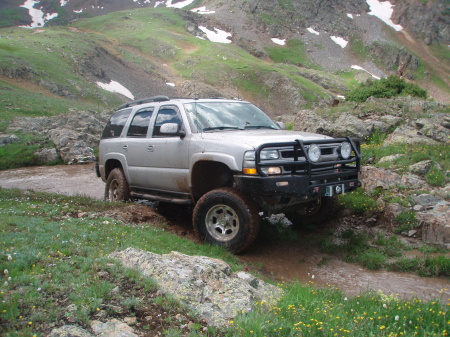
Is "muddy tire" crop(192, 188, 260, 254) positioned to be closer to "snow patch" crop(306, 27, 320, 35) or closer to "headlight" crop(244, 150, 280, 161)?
"headlight" crop(244, 150, 280, 161)

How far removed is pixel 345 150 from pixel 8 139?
59.4 feet

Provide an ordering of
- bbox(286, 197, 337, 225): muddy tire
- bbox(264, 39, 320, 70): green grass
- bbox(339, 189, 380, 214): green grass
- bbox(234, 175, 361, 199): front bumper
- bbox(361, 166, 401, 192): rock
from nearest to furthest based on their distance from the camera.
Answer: bbox(234, 175, 361, 199): front bumper, bbox(286, 197, 337, 225): muddy tire, bbox(339, 189, 380, 214): green grass, bbox(361, 166, 401, 192): rock, bbox(264, 39, 320, 70): green grass

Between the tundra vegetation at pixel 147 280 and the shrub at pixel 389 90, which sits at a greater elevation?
the shrub at pixel 389 90

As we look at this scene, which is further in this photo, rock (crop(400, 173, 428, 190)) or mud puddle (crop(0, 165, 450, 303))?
rock (crop(400, 173, 428, 190))

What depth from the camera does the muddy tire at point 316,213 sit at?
739 cm

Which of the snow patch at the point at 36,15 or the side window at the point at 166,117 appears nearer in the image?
the side window at the point at 166,117

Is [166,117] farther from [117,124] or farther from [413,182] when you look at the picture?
[413,182]

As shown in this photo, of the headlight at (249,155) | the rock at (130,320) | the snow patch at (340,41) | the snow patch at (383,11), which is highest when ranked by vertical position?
the snow patch at (383,11)

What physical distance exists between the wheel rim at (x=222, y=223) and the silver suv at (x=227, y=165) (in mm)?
15

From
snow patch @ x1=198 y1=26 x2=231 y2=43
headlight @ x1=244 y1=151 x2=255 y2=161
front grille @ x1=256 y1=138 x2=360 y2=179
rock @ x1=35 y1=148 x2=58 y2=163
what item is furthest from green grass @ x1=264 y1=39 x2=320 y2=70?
headlight @ x1=244 y1=151 x2=255 y2=161

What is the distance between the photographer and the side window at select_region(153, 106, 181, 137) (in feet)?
23.2

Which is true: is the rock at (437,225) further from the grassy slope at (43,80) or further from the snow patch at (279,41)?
the snow patch at (279,41)

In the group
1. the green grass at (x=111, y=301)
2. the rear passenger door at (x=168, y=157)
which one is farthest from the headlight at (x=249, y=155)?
the green grass at (x=111, y=301)

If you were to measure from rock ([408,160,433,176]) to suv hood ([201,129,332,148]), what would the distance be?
123 inches
